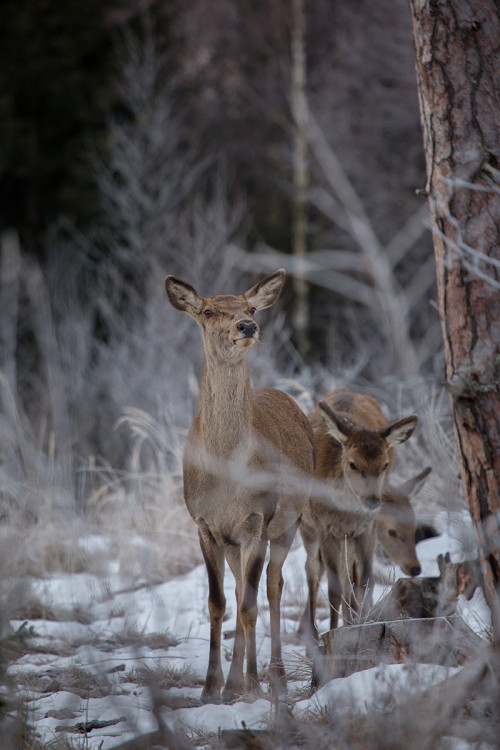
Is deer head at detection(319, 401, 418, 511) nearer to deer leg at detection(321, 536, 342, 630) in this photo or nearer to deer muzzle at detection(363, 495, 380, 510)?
deer muzzle at detection(363, 495, 380, 510)

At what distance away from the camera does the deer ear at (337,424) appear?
19.7 ft

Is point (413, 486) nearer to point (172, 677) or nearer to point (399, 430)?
point (399, 430)

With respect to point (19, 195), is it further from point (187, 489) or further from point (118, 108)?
point (187, 489)

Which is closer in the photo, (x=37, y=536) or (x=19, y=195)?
(x=37, y=536)

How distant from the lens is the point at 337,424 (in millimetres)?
6062

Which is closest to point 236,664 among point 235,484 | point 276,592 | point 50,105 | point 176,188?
point 276,592

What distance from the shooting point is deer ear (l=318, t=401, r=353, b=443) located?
599cm

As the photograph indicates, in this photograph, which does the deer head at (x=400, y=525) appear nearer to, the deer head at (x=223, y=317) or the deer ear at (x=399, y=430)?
the deer ear at (x=399, y=430)

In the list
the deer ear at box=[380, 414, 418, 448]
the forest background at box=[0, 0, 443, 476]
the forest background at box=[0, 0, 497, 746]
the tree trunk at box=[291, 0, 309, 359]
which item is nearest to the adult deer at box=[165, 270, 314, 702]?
the deer ear at box=[380, 414, 418, 448]

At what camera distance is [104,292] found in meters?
16.1

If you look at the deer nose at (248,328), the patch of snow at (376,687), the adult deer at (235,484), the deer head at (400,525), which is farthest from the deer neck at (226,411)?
the deer head at (400,525)

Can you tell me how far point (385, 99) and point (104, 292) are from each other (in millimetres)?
7605

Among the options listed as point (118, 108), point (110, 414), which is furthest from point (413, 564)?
point (118, 108)

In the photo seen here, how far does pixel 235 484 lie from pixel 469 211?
6.53 feet
